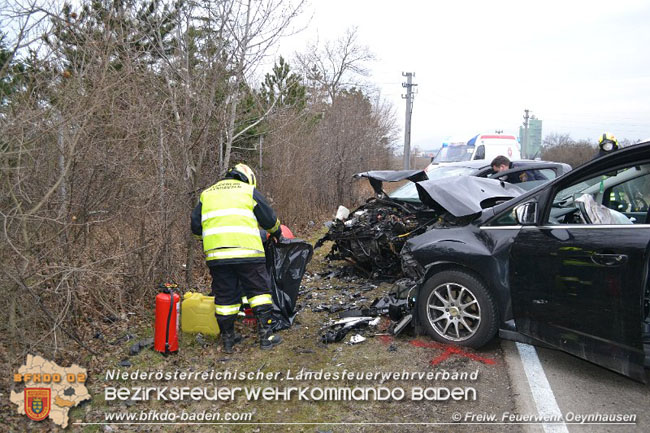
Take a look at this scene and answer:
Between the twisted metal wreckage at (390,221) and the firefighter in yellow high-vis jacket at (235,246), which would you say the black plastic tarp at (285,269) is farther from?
the twisted metal wreckage at (390,221)

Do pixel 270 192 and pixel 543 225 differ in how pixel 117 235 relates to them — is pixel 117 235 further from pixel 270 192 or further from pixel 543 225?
pixel 270 192

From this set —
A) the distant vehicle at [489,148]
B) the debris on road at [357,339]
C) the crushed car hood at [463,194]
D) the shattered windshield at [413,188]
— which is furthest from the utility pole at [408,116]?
the debris on road at [357,339]

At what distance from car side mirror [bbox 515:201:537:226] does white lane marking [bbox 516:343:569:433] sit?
1.18 meters

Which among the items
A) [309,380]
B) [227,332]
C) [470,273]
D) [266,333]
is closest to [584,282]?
[470,273]

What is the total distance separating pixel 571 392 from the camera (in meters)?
3.50

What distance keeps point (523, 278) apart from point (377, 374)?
1.42 metres

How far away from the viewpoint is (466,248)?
4203 mm

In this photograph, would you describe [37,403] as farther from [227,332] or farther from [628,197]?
[628,197]

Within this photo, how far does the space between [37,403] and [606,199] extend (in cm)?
508

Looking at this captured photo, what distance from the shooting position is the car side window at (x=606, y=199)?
12.7 ft

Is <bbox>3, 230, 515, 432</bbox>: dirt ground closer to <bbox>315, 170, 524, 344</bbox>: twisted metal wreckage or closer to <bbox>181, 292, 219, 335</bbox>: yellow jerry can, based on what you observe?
<bbox>181, 292, 219, 335</bbox>: yellow jerry can

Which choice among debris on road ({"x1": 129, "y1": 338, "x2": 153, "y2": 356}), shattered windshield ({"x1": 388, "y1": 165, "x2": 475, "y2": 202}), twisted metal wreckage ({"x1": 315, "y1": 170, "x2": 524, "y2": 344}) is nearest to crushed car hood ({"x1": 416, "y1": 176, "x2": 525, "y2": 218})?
twisted metal wreckage ({"x1": 315, "y1": 170, "x2": 524, "y2": 344})

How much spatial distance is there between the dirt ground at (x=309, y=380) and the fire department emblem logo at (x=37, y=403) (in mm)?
71

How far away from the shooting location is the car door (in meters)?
3.15
